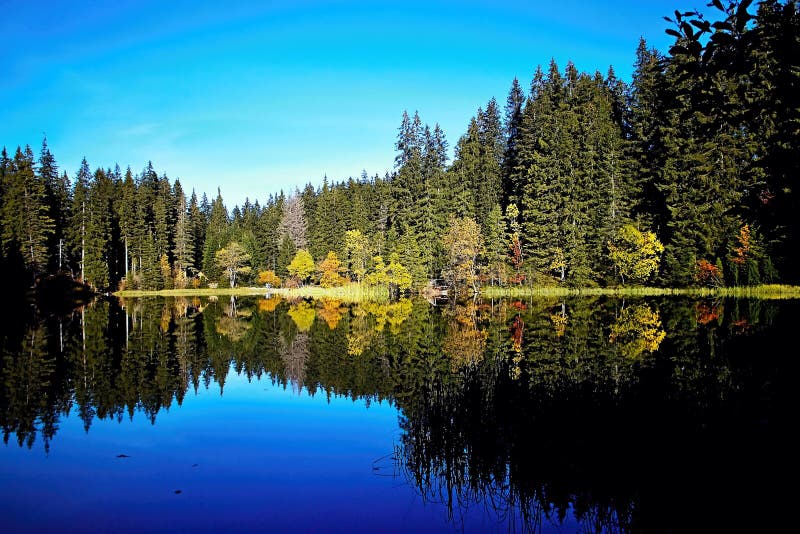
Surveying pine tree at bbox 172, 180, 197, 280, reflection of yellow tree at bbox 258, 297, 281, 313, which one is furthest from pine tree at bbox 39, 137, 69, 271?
reflection of yellow tree at bbox 258, 297, 281, 313

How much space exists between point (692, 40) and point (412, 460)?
686cm

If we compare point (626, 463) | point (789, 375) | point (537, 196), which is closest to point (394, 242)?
point (537, 196)

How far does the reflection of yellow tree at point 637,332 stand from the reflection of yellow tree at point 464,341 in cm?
462

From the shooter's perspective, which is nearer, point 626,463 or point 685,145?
A: point 626,463

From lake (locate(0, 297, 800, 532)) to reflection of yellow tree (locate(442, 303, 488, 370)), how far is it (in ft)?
0.67

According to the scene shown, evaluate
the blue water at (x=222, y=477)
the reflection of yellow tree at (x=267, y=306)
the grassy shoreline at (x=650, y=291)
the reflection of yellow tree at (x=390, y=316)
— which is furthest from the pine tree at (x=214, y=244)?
the blue water at (x=222, y=477)

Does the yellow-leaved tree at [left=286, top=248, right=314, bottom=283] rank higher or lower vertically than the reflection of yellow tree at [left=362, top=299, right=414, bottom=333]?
higher

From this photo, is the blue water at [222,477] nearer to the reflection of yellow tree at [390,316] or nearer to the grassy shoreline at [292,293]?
the reflection of yellow tree at [390,316]

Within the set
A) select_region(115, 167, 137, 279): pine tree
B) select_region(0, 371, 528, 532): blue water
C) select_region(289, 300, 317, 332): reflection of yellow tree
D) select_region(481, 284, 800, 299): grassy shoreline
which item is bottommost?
select_region(0, 371, 528, 532): blue water

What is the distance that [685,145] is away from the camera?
155 feet

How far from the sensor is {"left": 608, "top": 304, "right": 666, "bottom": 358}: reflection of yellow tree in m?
17.1

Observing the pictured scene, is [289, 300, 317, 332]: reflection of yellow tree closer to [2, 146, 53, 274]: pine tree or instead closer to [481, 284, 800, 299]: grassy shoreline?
[481, 284, 800, 299]: grassy shoreline

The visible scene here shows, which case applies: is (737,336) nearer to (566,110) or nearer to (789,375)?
(789,375)

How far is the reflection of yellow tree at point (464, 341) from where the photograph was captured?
16327 mm
